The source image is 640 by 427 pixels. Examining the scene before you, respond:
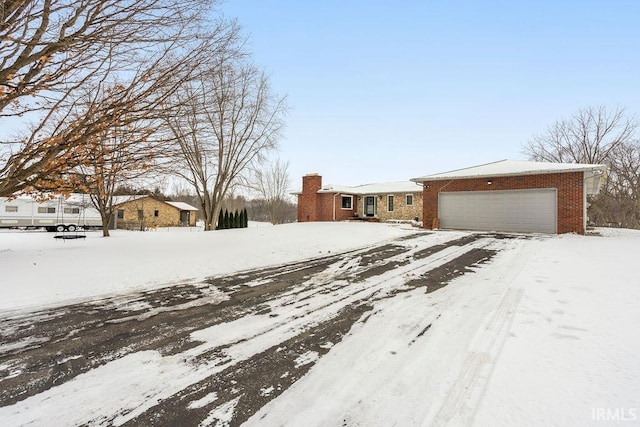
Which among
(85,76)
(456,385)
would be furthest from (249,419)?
(85,76)

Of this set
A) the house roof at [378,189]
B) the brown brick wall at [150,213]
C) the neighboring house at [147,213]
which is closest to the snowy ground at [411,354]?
the house roof at [378,189]

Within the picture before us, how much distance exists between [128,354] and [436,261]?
6577 millimetres

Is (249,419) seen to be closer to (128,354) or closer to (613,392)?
(128,354)

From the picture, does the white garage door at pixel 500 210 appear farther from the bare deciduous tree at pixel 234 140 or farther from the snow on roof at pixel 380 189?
the bare deciduous tree at pixel 234 140

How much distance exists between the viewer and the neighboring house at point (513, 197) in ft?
42.0

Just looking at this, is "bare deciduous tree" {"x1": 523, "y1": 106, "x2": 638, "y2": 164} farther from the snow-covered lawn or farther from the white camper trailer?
the white camper trailer

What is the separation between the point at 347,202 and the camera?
2486cm

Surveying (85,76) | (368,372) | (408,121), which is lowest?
(368,372)

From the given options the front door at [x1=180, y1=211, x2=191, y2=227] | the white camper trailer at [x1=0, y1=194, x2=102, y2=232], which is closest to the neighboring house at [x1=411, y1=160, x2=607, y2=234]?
the white camper trailer at [x1=0, y1=194, x2=102, y2=232]

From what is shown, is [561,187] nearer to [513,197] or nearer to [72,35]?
[513,197]

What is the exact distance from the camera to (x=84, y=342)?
9.89ft

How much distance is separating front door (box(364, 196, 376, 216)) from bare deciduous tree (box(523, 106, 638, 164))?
21.6 metres

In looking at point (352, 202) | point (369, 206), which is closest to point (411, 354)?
point (352, 202)
